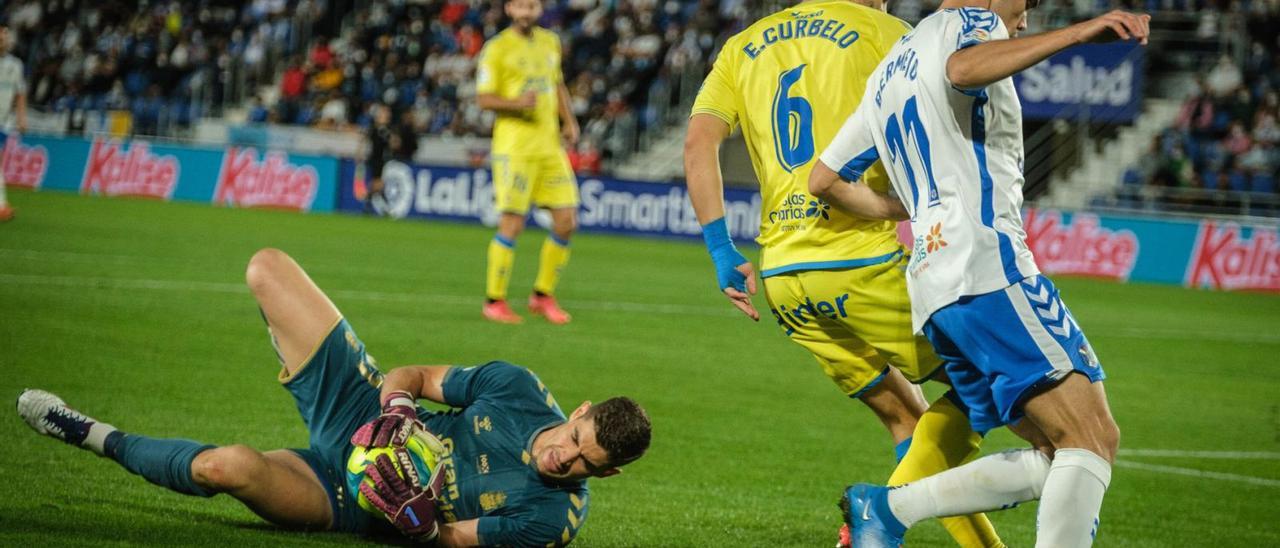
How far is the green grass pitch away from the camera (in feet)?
18.4

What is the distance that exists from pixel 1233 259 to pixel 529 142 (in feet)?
43.0

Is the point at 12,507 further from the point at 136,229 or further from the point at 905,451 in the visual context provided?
the point at 136,229

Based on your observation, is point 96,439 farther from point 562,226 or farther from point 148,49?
point 148,49

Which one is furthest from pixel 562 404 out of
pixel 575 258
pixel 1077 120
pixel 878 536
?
pixel 1077 120

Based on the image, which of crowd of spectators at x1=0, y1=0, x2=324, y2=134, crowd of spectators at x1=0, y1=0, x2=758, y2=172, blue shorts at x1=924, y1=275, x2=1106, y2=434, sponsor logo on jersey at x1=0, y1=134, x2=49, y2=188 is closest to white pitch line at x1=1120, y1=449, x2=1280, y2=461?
blue shorts at x1=924, y1=275, x2=1106, y2=434

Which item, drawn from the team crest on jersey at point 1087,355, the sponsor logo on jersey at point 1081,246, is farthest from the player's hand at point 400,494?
the sponsor logo on jersey at point 1081,246

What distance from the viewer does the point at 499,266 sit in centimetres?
1196

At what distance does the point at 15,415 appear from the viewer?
668cm

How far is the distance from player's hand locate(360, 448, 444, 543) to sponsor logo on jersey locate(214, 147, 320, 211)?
23.7 meters

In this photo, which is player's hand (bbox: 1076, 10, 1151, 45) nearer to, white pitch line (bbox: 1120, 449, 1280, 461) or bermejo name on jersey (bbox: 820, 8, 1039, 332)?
bermejo name on jersey (bbox: 820, 8, 1039, 332)

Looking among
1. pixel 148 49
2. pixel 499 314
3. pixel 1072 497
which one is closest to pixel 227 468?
pixel 1072 497

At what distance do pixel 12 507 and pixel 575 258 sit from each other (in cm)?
1462

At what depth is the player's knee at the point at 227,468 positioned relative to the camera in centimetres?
482

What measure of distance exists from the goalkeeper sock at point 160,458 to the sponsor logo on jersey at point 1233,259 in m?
18.9
